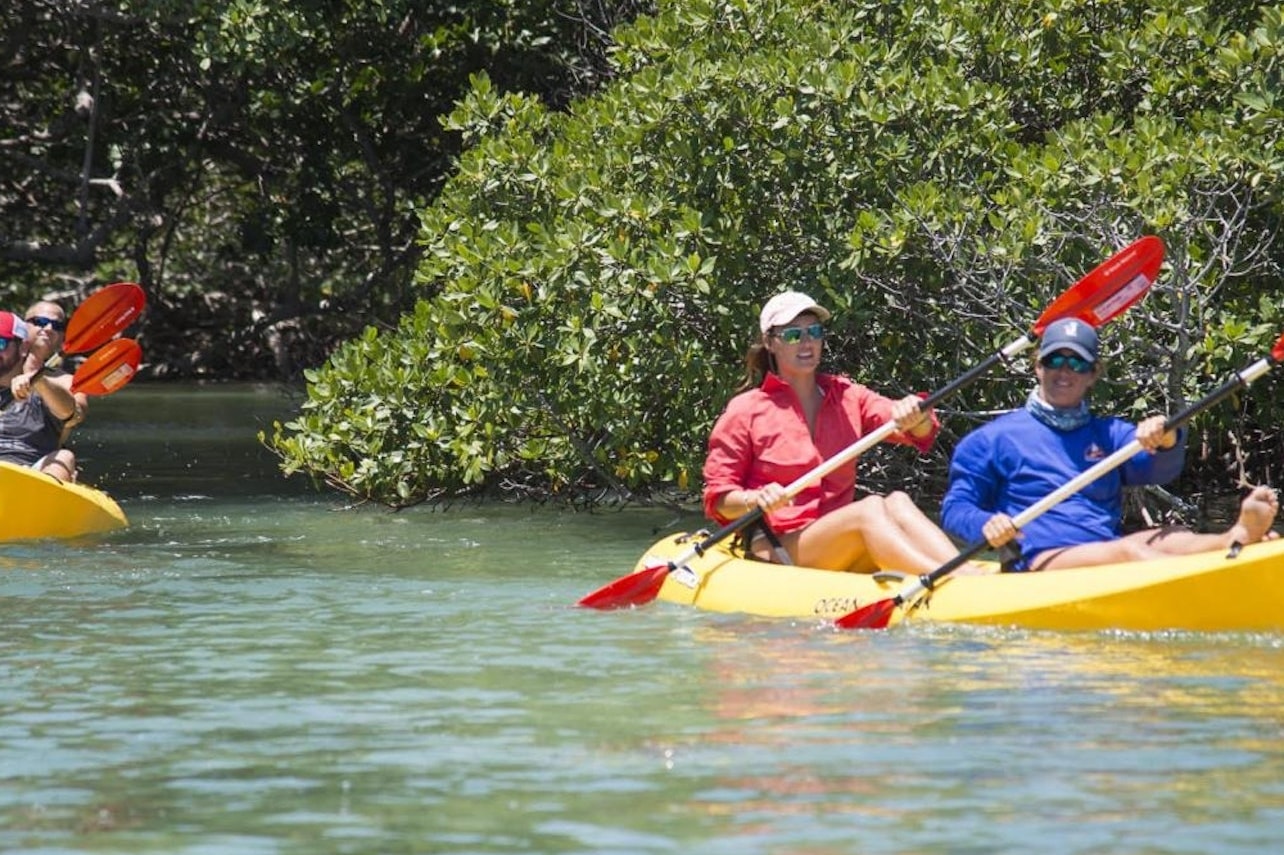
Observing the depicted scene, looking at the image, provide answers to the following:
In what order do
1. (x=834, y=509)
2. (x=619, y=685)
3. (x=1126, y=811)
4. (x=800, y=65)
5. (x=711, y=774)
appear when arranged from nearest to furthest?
1. (x=1126, y=811)
2. (x=711, y=774)
3. (x=619, y=685)
4. (x=834, y=509)
5. (x=800, y=65)

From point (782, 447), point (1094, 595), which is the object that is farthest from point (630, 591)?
point (1094, 595)

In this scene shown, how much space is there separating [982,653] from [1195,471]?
5.05 m

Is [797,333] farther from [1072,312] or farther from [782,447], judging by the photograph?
[1072,312]

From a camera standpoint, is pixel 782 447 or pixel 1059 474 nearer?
pixel 1059 474

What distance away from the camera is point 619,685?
21.9 feet

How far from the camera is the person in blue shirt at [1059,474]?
733 centimetres

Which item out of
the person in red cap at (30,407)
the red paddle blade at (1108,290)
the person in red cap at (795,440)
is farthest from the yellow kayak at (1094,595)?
the person in red cap at (30,407)

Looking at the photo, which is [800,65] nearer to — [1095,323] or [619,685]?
[1095,323]

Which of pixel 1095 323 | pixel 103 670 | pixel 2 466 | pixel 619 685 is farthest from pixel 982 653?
pixel 2 466

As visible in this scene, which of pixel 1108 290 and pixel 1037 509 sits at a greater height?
pixel 1108 290

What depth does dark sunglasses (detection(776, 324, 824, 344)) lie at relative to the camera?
8.15 meters

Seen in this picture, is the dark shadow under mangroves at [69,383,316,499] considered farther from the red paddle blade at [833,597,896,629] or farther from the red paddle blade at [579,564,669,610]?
the red paddle blade at [833,597,896,629]

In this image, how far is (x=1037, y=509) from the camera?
7.28 meters

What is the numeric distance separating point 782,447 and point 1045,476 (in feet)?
3.76
